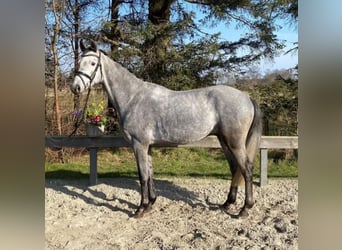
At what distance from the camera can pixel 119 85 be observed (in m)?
2.93

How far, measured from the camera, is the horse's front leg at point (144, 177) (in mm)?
2828

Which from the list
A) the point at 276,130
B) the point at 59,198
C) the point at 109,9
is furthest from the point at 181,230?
the point at 109,9

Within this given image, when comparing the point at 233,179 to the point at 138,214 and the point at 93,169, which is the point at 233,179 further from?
the point at 93,169

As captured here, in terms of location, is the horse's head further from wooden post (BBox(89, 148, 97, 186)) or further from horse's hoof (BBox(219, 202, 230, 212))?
horse's hoof (BBox(219, 202, 230, 212))

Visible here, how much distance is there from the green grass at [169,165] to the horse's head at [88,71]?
1907mm

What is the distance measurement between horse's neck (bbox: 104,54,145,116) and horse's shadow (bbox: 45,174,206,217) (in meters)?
0.86

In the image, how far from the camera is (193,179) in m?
4.09

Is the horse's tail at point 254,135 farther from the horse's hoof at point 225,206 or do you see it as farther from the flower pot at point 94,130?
the flower pot at point 94,130

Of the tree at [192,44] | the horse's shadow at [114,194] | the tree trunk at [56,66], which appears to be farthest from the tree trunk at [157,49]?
the horse's shadow at [114,194]

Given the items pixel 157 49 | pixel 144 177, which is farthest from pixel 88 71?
pixel 157 49

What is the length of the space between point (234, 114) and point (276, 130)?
257 cm

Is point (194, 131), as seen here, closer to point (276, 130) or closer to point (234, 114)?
point (234, 114)

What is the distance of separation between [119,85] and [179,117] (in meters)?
0.56

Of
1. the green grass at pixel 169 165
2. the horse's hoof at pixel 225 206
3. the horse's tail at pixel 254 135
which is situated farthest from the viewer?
the green grass at pixel 169 165
